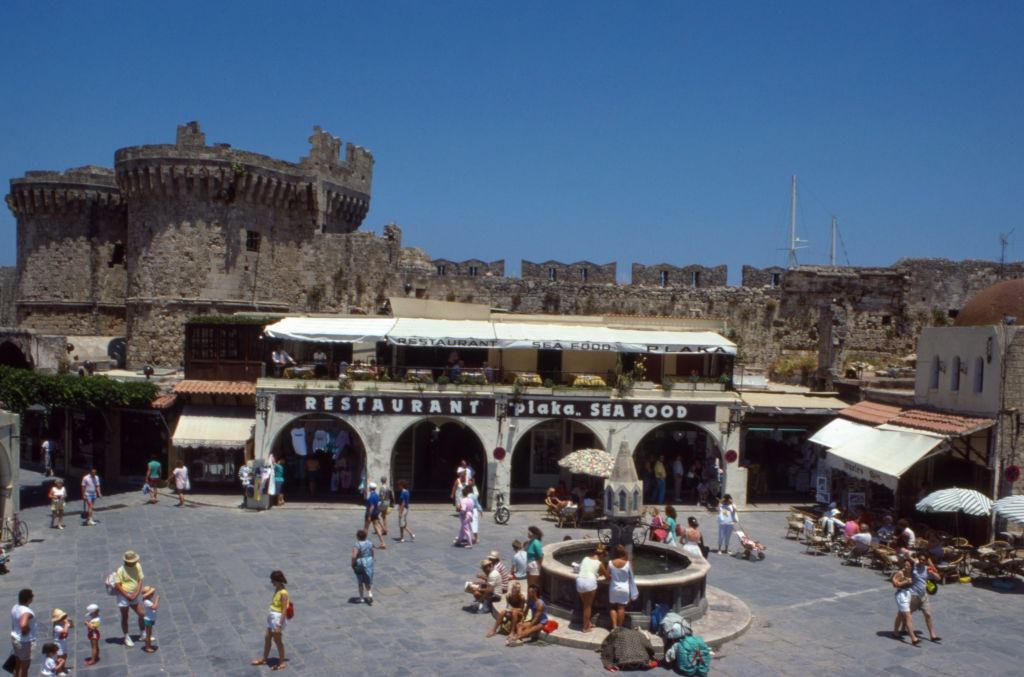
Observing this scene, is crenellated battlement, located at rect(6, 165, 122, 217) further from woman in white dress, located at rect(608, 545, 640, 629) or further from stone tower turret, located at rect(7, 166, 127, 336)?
woman in white dress, located at rect(608, 545, 640, 629)

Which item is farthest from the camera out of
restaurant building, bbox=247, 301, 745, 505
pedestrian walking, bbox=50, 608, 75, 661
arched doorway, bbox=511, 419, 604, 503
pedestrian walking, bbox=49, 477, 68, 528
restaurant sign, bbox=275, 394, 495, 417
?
arched doorway, bbox=511, 419, 604, 503

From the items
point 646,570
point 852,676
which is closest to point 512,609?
point 646,570

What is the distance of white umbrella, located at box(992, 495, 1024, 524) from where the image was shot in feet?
59.4

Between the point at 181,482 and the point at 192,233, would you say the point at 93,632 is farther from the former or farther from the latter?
the point at 192,233

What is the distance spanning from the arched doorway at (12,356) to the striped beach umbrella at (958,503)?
3698 cm

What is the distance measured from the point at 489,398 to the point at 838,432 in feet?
35.5

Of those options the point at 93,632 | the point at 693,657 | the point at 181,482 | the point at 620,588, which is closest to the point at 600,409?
the point at 620,588

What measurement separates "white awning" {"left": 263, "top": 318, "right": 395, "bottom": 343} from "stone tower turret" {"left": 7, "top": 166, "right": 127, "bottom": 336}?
1713 cm

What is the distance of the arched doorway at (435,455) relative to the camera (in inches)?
1124

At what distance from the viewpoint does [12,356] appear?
1519 inches

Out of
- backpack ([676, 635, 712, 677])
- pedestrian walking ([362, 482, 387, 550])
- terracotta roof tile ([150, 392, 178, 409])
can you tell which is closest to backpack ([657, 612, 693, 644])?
backpack ([676, 635, 712, 677])

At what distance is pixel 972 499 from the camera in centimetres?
1923

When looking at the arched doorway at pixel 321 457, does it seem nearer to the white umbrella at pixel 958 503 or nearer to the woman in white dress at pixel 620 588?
the woman in white dress at pixel 620 588

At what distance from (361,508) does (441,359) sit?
20.3 ft
